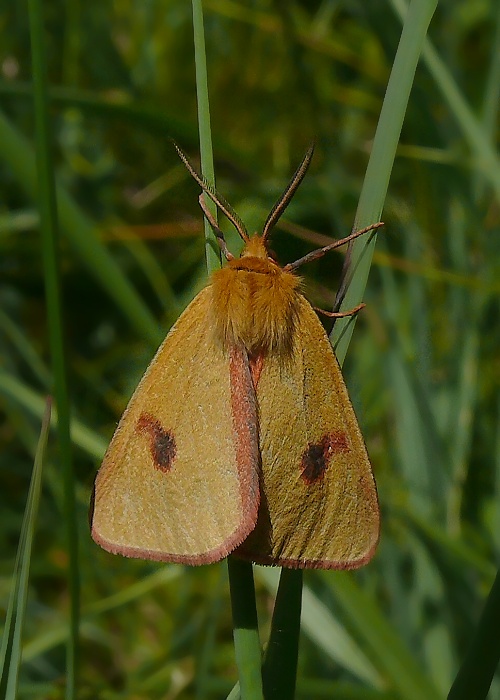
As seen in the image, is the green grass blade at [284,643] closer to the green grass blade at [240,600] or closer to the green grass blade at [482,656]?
the green grass blade at [240,600]

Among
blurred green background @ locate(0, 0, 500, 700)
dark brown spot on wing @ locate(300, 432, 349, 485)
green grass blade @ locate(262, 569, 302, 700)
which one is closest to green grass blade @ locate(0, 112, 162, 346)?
blurred green background @ locate(0, 0, 500, 700)

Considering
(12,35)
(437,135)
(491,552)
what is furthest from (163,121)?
(12,35)

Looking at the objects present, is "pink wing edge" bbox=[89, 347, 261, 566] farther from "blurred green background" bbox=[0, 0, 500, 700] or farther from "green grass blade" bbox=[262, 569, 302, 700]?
"blurred green background" bbox=[0, 0, 500, 700]

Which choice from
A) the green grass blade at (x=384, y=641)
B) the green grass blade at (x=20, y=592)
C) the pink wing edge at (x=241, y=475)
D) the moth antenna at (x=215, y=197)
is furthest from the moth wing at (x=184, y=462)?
the green grass blade at (x=384, y=641)

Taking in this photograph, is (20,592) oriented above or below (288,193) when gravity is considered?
below

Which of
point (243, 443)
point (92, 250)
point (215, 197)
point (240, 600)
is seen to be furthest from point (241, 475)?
point (92, 250)

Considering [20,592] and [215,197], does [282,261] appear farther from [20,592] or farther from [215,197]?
[20,592]

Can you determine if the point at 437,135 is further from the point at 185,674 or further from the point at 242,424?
the point at 185,674
